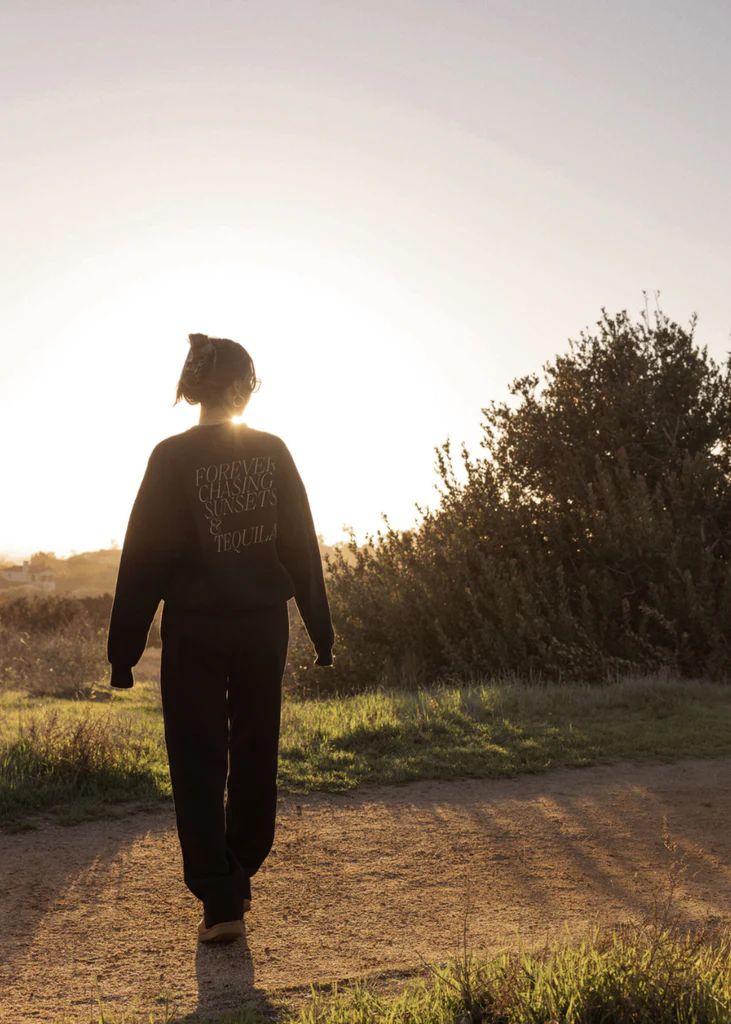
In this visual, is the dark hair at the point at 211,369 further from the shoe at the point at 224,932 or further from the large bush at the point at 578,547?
the large bush at the point at 578,547

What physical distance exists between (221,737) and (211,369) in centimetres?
150

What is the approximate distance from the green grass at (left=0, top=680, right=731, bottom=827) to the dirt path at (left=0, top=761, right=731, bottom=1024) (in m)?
0.39

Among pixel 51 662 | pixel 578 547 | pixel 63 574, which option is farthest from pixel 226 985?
pixel 63 574

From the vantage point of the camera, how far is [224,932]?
396cm

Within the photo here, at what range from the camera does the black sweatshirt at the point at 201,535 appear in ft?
13.0

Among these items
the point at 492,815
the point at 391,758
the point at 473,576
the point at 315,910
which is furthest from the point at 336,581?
the point at 315,910

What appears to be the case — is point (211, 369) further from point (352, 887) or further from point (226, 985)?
point (352, 887)

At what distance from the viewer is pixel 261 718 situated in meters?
4.11

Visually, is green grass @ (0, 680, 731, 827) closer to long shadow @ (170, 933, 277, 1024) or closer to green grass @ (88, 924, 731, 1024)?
long shadow @ (170, 933, 277, 1024)

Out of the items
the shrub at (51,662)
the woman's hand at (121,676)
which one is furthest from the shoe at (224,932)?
the shrub at (51,662)

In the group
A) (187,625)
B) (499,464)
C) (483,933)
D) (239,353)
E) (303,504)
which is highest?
(499,464)

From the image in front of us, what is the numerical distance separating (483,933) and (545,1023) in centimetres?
122

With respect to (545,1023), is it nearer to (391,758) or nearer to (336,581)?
(391,758)

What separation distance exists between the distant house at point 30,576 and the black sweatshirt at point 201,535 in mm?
40124
